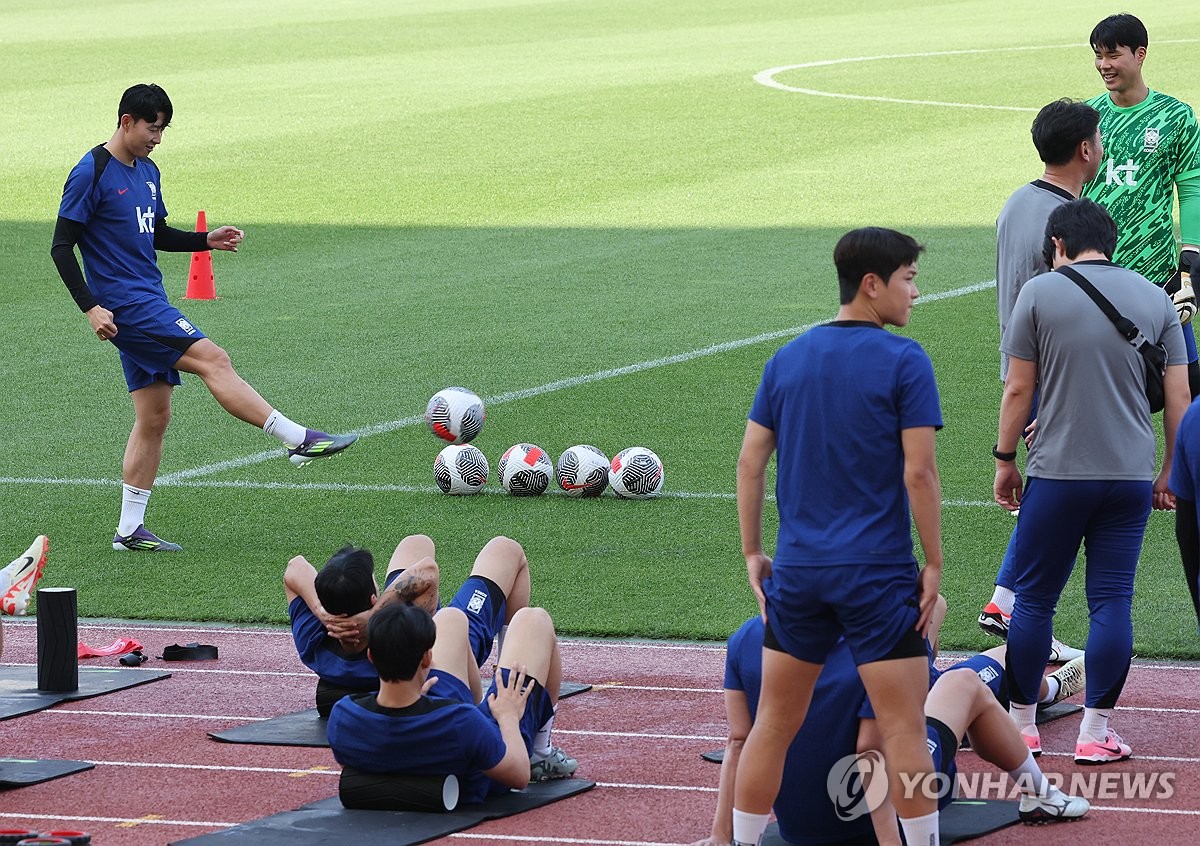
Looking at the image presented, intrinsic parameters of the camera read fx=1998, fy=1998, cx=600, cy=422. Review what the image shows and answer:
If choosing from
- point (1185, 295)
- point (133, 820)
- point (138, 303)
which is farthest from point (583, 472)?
point (133, 820)

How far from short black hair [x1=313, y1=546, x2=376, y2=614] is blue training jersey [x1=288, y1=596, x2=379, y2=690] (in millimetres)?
238

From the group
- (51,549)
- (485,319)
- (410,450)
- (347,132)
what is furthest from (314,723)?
(347,132)

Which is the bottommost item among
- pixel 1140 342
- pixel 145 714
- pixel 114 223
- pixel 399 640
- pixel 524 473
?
pixel 145 714

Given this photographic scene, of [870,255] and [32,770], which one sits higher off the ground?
[870,255]

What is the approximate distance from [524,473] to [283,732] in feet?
13.3

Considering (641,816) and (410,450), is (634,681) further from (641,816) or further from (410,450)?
(410,450)

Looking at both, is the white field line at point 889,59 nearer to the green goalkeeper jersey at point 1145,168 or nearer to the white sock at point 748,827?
the green goalkeeper jersey at point 1145,168

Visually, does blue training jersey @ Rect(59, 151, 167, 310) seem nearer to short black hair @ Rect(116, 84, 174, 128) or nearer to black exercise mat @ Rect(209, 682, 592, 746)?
short black hair @ Rect(116, 84, 174, 128)

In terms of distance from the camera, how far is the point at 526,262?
739 inches

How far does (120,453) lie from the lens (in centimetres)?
1219

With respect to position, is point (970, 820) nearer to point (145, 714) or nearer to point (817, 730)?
point (817, 730)

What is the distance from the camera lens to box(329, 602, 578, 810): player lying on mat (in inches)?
224

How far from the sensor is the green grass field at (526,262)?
9.88 metres

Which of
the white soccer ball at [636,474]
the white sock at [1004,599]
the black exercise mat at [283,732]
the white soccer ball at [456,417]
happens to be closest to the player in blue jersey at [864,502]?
the black exercise mat at [283,732]
